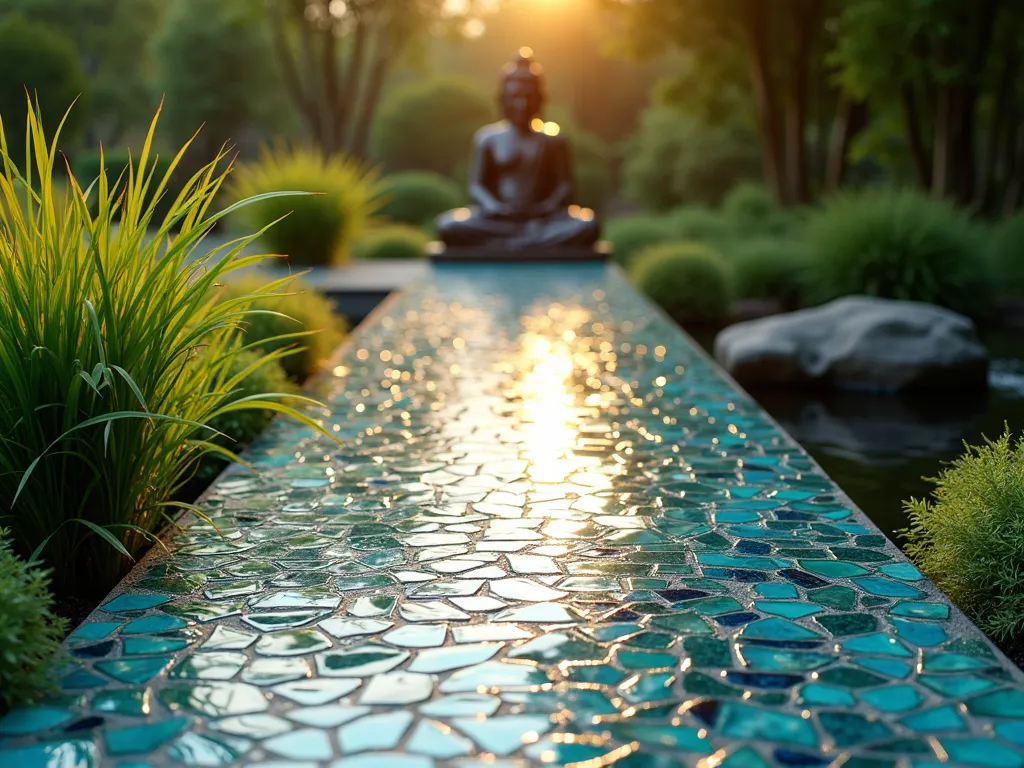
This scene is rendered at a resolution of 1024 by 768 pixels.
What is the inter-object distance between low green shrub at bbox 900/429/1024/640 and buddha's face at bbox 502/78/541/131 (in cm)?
1075

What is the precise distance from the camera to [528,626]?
270cm

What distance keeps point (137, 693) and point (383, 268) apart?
11320 millimetres

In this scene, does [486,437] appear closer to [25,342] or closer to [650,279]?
[25,342]

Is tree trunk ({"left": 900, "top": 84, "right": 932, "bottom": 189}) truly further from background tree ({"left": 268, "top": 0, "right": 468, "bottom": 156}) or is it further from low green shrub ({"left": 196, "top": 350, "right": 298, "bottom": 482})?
low green shrub ({"left": 196, "top": 350, "right": 298, "bottom": 482})

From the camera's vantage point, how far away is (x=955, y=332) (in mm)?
7672

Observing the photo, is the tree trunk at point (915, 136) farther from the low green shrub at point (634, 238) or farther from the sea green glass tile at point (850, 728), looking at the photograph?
the sea green glass tile at point (850, 728)

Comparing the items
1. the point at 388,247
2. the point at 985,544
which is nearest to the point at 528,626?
the point at 985,544

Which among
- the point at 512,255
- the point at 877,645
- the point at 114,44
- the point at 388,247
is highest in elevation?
the point at 114,44

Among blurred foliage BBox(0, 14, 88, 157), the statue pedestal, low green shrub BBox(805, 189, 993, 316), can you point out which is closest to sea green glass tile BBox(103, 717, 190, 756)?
low green shrub BBox(805, 189, 993, 316)

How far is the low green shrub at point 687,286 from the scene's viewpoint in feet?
36.9

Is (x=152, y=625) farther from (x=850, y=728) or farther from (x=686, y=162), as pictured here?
(x=686, y=162)

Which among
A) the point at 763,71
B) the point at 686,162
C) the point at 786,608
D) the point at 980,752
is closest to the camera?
the point at 980,752

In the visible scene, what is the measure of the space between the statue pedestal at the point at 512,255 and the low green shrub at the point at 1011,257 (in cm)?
439

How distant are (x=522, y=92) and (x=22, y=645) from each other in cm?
→ 1181
